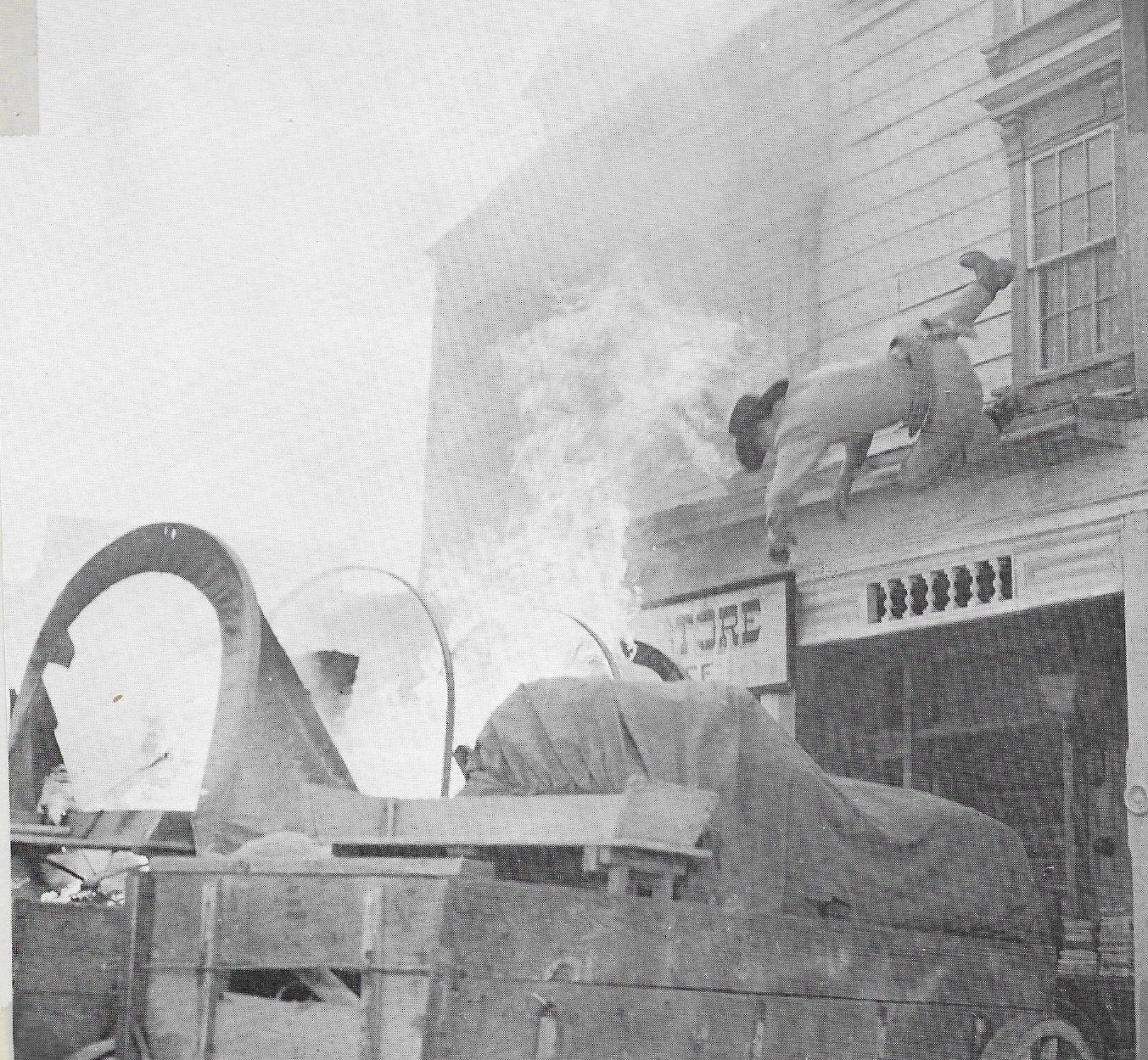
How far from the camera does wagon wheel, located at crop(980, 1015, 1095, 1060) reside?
160 inches

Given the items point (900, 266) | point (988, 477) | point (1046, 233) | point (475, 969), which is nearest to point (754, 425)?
point (900, 266)

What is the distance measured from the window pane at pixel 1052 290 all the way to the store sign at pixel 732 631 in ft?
4.67

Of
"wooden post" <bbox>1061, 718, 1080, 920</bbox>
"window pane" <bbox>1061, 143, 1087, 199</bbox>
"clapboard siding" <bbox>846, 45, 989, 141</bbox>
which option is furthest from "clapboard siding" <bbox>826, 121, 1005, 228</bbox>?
"wooden post" <bbox>1061, 718, 1080, 920</bbox>

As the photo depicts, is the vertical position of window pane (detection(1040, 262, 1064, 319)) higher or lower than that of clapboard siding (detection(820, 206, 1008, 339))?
lower

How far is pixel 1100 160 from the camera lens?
4.68m

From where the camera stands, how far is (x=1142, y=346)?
451 centimetres

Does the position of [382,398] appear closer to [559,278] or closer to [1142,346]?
[559,278]

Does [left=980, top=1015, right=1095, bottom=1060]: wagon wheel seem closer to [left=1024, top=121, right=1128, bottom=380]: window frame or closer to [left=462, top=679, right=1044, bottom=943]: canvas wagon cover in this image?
[left=462, top=679, right=1044, bottom=943]: canvas wagon cover

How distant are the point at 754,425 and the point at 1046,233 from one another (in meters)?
1.25

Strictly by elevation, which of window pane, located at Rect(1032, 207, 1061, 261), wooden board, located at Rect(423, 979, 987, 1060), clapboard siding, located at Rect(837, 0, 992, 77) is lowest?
wooden board, located at Rect(423, 979, 987, 1060)

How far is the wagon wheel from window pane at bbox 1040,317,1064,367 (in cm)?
203

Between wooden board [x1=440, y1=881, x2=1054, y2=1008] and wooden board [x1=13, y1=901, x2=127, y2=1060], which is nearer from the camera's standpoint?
wooden board [x1=440, y1=881, x2=1054, y2=1008]

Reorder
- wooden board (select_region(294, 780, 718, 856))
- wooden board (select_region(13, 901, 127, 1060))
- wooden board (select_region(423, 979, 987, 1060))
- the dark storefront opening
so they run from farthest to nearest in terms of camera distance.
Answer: the dark storefront opening
wooden board (select_region(13, 901, 127, 1060))
wooden board (select_region(294, 780, 718, 856))
wooden board (select_region(423, 979, 987, 1060))

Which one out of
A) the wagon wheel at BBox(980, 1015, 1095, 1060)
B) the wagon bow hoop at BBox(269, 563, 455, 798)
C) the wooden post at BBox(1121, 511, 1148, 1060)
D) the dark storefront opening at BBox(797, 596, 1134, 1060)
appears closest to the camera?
the wagon wheel at BBox(980, 1015, 1095, 1060)
